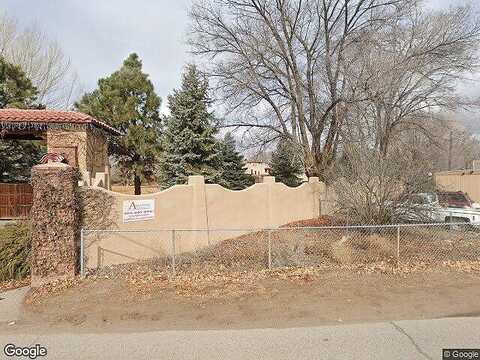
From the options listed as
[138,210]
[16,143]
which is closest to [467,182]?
[138,210]

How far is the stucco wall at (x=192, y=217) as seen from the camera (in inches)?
331

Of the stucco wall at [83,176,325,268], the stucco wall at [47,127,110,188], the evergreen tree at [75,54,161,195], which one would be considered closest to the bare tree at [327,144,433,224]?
the stucco wall at [83,176,325,268]

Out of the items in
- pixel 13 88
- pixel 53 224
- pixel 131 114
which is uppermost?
pixel 13 88

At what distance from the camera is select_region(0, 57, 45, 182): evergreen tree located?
715 inches

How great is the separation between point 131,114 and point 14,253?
17728 millimetres

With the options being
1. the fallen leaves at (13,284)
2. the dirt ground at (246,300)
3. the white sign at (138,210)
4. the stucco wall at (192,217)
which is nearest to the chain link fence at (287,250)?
the stucco wall at (192,217)

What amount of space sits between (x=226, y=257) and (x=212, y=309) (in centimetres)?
311

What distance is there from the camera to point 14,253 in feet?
24.4

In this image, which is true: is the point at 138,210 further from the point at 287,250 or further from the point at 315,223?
the point at 315,223

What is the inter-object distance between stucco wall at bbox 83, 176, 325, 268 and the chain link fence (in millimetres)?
25

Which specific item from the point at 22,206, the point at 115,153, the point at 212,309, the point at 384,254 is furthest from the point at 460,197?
the point at 115,153

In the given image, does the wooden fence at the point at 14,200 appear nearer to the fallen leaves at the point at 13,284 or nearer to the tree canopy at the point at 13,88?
the fallen leaves at the point at 13,284

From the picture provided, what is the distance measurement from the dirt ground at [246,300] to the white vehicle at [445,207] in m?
3.24

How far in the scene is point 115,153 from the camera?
24.3 m
